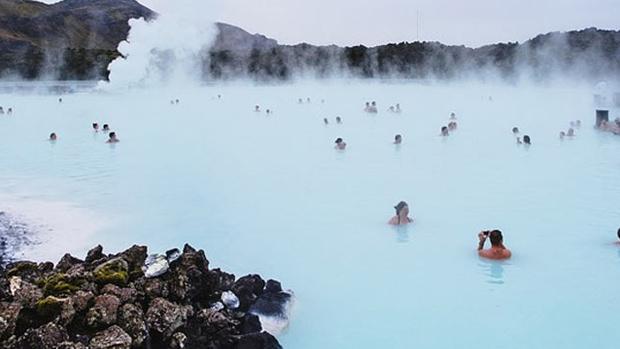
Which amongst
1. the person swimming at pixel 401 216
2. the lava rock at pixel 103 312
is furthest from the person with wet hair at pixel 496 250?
the lava rock at pixel 103 312

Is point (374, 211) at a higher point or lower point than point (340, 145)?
lower

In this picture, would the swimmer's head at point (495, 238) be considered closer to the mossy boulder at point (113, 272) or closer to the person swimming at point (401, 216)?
the person swimming at point (401, 216)

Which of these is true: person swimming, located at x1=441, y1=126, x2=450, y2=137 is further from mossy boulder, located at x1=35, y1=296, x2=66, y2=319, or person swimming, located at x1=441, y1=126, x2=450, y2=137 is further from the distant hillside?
the distant hillside

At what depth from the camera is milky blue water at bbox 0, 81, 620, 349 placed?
15.4 ft

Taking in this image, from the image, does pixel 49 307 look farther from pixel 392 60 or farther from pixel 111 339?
pixel 392 60

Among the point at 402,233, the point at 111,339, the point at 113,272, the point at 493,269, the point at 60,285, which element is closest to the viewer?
the point at 111,339

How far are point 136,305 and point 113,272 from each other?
19.1 inches

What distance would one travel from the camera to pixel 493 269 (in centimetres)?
557

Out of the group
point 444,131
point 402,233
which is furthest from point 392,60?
point 402,233

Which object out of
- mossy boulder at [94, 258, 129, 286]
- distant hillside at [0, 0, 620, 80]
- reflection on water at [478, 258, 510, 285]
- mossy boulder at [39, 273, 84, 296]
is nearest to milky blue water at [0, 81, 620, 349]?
reflection on water at [478, 258, 510, 285]

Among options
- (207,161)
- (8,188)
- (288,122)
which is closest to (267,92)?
(288,122)

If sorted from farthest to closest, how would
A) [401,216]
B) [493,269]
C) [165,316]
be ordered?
1. [401,216]
2. [493,269]
3. [165,316]

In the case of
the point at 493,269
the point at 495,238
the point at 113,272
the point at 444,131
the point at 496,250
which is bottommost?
the point at 493,269

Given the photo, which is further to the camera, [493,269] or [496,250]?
[496,250]
